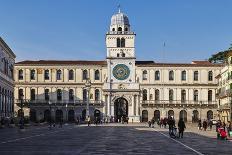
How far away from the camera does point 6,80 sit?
99.9m

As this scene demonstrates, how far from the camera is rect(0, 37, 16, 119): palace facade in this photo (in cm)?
9396

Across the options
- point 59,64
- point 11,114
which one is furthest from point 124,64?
point 11,114

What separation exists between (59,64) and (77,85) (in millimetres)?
6781

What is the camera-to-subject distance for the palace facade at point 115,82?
13812cm

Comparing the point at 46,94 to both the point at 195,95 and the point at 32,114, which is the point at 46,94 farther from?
the point at 195,95

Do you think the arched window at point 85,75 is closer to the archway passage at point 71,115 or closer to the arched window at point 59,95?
the arched window at point 59,95

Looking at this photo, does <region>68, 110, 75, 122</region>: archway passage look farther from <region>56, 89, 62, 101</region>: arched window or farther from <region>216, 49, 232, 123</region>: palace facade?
<region>216, 49, 232, 123</region>: palace facade

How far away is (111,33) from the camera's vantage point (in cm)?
13500

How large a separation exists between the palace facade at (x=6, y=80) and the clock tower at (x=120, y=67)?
95.9 ft

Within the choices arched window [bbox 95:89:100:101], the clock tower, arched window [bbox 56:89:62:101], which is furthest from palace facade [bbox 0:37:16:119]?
arched window [bbox 95:89:100:101]

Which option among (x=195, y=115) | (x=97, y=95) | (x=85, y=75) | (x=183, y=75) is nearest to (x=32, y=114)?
(x=85, y=75)

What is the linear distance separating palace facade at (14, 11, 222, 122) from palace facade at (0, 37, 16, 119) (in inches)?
1063

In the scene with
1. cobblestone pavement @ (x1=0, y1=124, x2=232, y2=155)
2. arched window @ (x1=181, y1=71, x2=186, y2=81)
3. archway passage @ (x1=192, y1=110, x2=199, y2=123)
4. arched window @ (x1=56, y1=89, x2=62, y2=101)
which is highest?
arched window @ (x1=181, y1=71, x2=186, y2=81)

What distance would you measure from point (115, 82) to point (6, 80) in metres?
41.0
